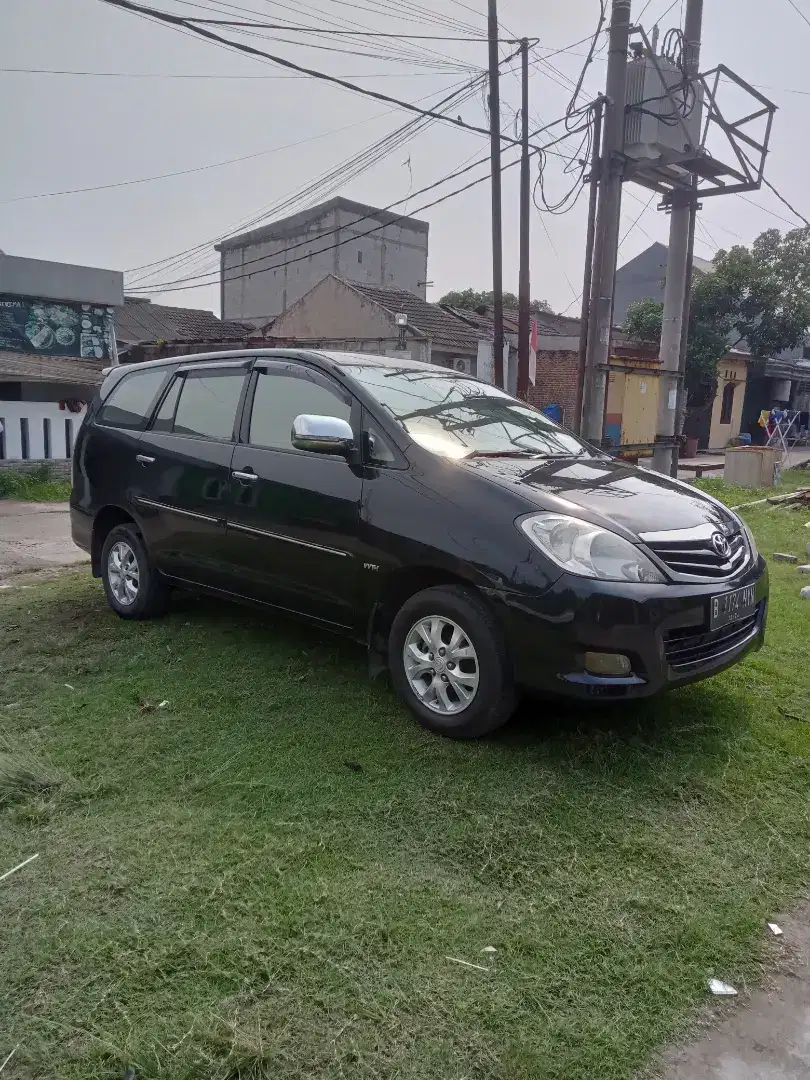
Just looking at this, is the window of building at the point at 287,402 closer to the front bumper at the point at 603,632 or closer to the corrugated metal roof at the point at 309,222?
the front bumper at the point at 603,632

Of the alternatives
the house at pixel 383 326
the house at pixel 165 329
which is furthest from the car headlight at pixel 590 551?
the house at pixel 165 329

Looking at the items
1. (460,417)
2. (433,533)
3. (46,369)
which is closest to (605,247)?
(460,417)

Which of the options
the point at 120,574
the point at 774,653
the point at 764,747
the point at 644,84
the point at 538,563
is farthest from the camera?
the point at 644,84

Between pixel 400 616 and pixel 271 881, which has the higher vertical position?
pixel 400 616

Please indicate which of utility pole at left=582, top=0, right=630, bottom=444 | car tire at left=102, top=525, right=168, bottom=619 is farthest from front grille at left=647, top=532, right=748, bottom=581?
utility pole at left=582, top=0, right=630, bottom=444

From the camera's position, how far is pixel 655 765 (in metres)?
3.43

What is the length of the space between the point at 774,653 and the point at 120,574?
4068mm

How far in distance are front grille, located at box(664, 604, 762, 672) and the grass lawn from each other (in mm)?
411

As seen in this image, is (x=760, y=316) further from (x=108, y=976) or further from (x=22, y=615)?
(x=108, y=976)

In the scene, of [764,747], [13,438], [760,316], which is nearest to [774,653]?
[764,747]

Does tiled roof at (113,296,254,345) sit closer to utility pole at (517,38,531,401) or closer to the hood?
utility pole at (517,38,531,401)

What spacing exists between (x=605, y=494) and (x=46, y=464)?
33.8ft

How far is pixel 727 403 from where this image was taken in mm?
30109

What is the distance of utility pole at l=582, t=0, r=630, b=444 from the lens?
9.12m
